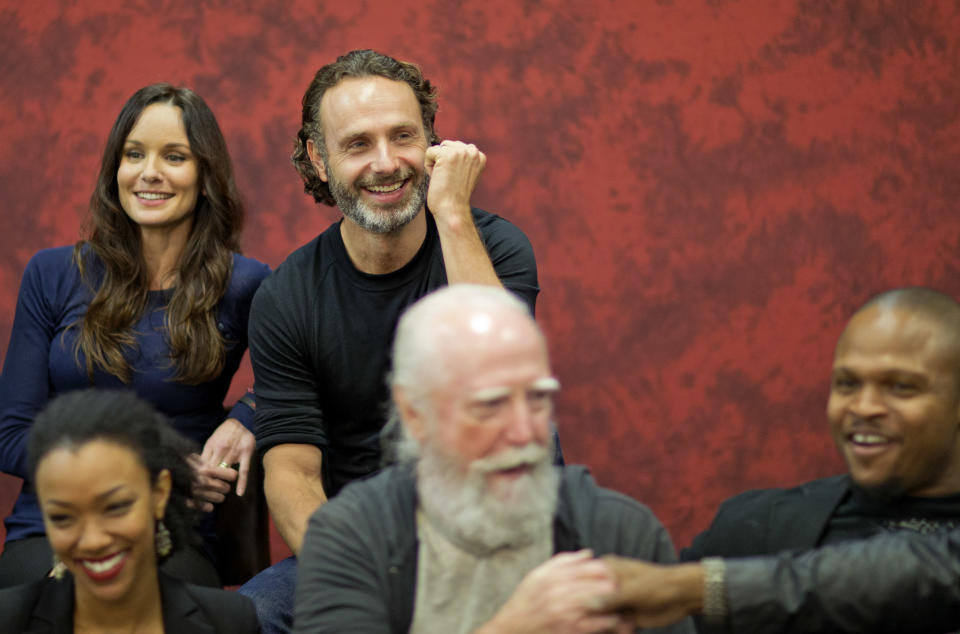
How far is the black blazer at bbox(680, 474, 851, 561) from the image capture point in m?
2.10

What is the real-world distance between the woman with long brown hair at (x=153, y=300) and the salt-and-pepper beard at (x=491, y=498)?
1192mm

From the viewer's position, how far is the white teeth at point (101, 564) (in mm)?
1910

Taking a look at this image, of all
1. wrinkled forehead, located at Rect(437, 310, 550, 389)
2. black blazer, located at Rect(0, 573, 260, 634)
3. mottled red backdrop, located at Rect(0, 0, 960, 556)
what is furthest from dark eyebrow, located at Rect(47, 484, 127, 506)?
mottled red backdrop, located at Rect(0, 0, 960, 556)

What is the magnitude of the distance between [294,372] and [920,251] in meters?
2.09

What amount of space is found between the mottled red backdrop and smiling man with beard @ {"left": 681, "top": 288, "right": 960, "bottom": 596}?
5.10 feet

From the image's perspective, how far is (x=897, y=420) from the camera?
1963 mm

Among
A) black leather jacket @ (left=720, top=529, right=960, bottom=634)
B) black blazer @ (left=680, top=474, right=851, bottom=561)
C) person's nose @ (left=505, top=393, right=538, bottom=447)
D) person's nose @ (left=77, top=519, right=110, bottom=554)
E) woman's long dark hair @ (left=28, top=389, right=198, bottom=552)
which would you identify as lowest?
black leather jacket @ (left=720, top=529, right=960, bottom=634)

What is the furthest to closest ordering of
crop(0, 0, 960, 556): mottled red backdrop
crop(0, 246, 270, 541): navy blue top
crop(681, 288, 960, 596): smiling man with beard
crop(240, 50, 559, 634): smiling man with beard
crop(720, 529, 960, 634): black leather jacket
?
crop(0, 0, 960, 556): mottled red backdrop, crop(0, 246, 270, 541): navy blue top, crop(240, 50, 559, 634): smiling man with beard, crop(681, 288, 960, 596): smiling man with beard, crop(720, 529, 960, 634): black leather jacket

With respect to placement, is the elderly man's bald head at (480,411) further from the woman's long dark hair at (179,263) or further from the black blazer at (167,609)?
the woman's long dark hair at (179,263)

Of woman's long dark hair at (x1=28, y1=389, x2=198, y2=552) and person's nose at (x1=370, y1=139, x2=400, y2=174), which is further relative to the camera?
person's nose at (x1=370, y1=139, x2=400, y2=174)

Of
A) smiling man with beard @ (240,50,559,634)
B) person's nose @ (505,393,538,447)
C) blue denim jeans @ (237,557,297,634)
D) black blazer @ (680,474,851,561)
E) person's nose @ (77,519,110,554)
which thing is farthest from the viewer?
smiling man with beard @ (240,50,559,634)

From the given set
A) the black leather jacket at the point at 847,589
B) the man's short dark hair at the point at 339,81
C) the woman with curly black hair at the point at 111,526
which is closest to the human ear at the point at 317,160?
the man's short dark hair at the point at 339,81

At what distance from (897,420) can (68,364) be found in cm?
192

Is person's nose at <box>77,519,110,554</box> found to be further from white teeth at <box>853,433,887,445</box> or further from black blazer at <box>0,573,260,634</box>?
white teeth at <box>853,433,887,445</box>
